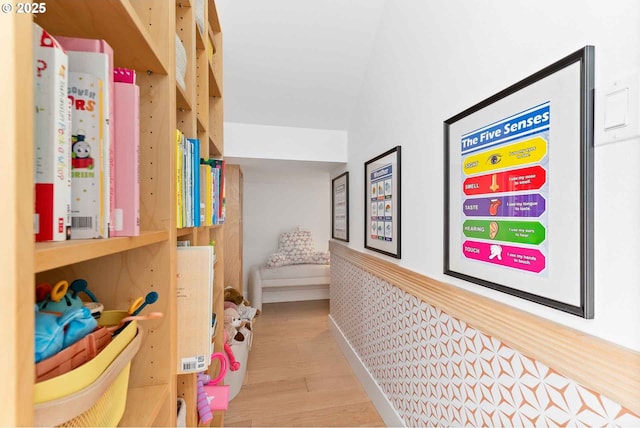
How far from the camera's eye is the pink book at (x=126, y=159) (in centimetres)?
57

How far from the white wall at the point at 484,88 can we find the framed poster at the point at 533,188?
0.10 ft

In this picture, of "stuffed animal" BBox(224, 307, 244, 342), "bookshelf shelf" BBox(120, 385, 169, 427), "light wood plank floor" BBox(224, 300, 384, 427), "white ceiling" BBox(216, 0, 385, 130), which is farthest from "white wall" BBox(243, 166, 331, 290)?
"bookshelf shelf" BBox(120, 385, 169, 427)

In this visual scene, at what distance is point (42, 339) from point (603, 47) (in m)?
1.24

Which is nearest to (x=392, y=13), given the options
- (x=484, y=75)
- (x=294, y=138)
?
(x=484, y=75)

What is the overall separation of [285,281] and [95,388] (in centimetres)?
358

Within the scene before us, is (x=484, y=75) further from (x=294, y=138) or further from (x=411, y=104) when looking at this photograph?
(x=294, y=138)

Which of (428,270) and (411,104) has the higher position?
(411,104)

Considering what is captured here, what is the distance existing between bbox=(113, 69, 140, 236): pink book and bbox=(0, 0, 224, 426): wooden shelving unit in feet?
Result: 0.13

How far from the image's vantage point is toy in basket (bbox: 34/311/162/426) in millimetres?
380

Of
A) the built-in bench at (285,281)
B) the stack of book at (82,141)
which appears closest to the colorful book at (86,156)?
the stack of book at (82,141)

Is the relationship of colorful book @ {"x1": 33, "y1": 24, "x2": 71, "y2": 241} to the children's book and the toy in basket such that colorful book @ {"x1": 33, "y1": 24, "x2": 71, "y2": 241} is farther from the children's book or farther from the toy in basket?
the children's book

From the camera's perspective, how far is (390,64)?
71.1 inches

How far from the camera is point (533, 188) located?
2.82 feet

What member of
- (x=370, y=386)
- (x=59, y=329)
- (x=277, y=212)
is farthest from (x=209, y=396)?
(x=277, y=212)
